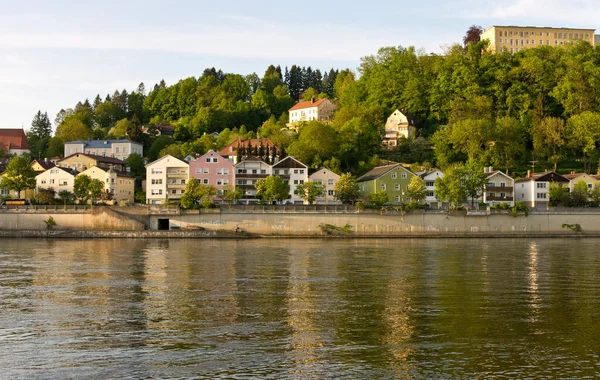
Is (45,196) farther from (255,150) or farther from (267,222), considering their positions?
(267,222)

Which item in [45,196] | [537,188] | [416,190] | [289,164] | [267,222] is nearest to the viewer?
[267,222]

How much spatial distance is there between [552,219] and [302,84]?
11507 cm

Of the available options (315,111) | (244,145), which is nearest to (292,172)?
(244,145)

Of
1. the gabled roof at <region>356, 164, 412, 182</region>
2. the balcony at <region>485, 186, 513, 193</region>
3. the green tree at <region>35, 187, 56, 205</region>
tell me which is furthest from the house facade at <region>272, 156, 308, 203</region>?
the green tree at <region>35, 187, 56, 205</region>

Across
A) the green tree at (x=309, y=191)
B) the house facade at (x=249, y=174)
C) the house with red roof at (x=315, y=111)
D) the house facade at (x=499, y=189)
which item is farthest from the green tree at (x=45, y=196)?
the house with red roof at (x=315, y=111)

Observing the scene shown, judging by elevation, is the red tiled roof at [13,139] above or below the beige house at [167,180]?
above

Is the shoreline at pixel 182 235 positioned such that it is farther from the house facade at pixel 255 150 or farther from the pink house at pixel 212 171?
the house facade at pixel 255 150

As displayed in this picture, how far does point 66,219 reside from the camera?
237 feet

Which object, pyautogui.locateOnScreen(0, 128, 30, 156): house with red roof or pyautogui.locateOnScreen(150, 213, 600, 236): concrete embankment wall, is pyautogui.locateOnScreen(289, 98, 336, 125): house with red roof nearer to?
pyautogui.locateOnScreen(0, 128, 30, 156): house with red roof

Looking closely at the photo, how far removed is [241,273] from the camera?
38250mm

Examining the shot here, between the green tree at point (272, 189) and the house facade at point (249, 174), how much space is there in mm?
4383

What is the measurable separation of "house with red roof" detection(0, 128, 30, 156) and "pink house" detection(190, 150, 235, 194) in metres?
52.1

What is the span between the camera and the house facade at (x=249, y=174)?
282 ft

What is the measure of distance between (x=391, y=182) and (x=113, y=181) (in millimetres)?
33736
